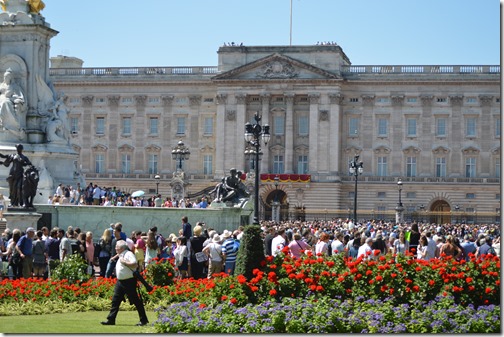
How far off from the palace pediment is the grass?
67881mm

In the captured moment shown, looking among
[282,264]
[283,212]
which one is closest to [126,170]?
[283,212]

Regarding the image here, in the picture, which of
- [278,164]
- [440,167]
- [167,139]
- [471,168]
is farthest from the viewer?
[167,139]

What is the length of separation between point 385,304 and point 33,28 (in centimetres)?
2203

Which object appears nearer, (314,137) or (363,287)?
(363,287)

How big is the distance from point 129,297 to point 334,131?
69937 millimetres

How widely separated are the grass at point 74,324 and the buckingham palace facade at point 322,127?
64.7 m

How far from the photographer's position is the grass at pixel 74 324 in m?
16.4

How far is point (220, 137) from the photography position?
291ft

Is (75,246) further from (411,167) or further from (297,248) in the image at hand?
(411,167)

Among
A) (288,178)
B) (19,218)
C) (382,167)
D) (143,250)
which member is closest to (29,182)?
(19,218)

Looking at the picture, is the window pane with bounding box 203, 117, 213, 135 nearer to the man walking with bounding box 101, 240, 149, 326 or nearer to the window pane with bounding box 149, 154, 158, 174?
the window pane with bounding box 149, 154, 158, 174

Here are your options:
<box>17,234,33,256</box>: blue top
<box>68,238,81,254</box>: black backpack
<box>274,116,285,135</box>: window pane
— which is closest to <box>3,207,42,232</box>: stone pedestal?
<box>68,238,81,254</box>: black backpack

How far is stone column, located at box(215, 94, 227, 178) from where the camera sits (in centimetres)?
8825

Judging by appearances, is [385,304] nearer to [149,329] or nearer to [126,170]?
[149,329]
